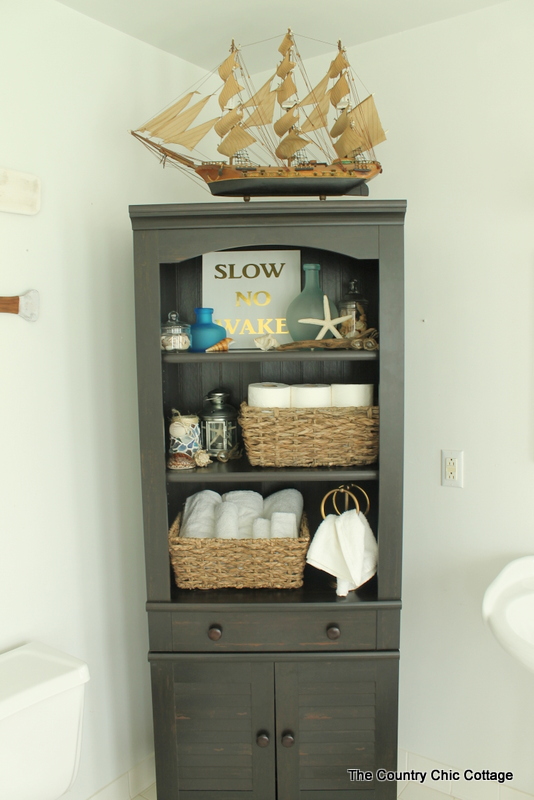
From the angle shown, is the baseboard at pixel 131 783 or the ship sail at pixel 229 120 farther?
the baseboard at pixel 131 783

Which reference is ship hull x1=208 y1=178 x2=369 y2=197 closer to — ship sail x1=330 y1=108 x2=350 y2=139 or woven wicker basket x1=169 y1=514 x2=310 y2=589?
ship sail x1=330 y1=108 x2=350 y2=139

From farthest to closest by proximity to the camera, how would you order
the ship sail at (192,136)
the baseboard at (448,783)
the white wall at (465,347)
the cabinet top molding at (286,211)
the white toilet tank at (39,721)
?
the baseboard at (448,783) < the white wall at (465,347) < the ship sail at (192,136) < the cabinet top molding at (286,211) < the white toilet tank at (39,721)

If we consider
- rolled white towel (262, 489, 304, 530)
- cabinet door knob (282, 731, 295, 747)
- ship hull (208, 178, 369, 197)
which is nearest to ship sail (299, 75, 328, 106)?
ship hull (208, 178, 369, 197)

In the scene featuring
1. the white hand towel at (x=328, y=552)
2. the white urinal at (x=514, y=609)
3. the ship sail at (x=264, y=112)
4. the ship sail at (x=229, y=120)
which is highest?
the ship sail at (x=264, y=112)

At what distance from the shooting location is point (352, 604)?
175cm

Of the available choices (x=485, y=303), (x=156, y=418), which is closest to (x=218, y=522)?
(x=156, y=418)

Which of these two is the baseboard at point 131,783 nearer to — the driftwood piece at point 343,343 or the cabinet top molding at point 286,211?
the driftwood piece at point 343,343

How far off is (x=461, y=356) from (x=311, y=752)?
127 centimetres

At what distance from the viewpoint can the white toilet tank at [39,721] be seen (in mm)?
1466

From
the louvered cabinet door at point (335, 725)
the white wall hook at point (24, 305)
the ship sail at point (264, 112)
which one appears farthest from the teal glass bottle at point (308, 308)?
the louvered cabinet door at point (335, 725)

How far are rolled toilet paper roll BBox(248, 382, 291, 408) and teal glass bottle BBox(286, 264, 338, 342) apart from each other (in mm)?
183

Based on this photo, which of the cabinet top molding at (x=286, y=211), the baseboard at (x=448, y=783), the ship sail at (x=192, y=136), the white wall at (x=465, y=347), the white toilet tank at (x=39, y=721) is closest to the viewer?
the white toilet tank at (x=39, y=721)

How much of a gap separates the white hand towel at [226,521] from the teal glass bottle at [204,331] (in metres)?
0.49

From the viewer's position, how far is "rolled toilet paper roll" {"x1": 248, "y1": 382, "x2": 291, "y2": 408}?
1.76 metres
